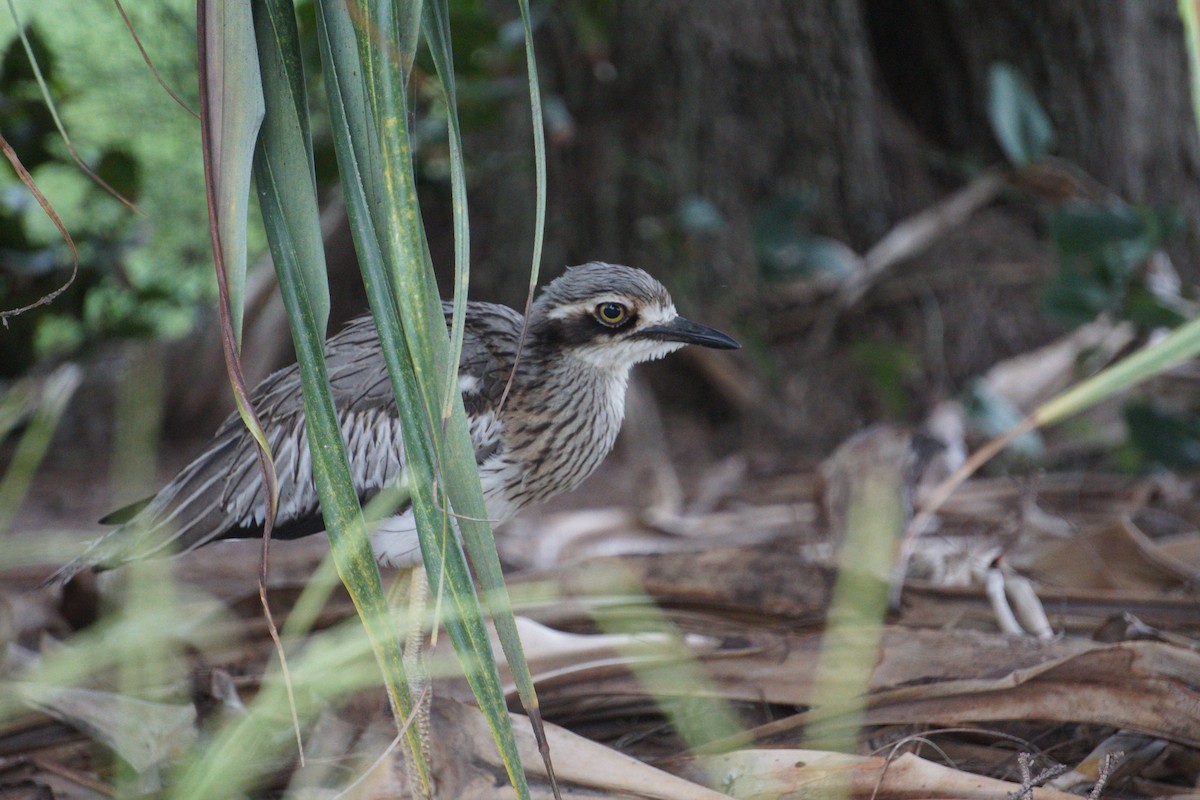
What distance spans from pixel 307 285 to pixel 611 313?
0.73 meters

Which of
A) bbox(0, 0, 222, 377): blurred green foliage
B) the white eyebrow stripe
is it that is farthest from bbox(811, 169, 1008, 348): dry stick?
the white eyebrow stripe

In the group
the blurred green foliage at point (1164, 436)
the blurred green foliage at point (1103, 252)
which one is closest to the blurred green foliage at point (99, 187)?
the blurred green foliage at point (1103, 252)

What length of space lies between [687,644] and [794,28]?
2.85 metres

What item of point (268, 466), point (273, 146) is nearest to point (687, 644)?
point (268, 466)

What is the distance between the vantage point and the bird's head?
6.28 feet

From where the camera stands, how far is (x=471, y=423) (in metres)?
1.94

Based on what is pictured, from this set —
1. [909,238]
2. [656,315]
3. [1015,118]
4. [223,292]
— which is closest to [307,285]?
[223,292]

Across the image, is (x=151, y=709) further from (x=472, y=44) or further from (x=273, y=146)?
(x=472, y=44)

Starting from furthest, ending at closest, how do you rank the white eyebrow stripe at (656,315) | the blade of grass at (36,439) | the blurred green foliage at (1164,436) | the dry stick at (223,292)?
the blurred green foliage at (1164,436)
the blade of grass at (36,439)
the white eyebrow stripe at (656,315)
the dry stick at (223,292)

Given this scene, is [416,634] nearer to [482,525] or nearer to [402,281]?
[482,525]

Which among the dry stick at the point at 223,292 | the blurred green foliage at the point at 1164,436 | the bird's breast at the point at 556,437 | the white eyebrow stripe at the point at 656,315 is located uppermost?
the dry stick at the point at 223,292

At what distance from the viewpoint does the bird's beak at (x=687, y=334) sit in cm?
190

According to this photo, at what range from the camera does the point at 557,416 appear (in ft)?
6.55

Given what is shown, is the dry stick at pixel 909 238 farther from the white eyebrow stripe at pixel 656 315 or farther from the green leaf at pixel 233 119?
the green leaf at pixel 233 119
